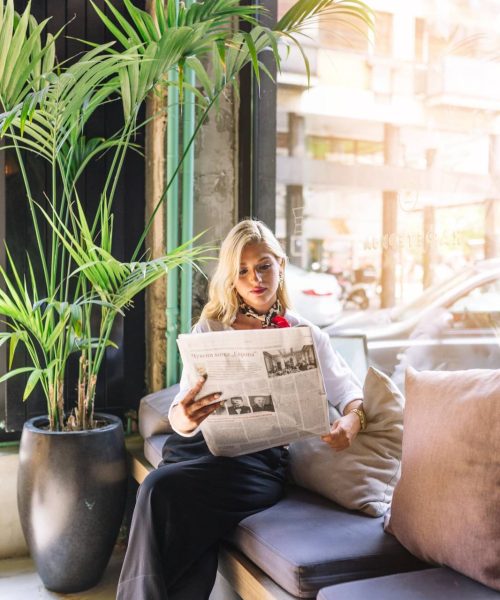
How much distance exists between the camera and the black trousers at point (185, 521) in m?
1.72

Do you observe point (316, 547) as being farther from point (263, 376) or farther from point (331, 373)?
point (331, 373)

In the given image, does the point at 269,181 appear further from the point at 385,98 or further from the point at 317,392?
the point at 317,392

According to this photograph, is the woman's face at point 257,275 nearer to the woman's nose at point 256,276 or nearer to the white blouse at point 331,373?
the woman's nose at point 256,276

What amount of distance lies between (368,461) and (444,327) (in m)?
0.49

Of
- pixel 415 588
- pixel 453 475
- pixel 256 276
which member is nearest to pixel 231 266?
pixel 256 276

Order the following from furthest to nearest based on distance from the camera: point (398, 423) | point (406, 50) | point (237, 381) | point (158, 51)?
1. point (406, 50)
2. point (158, 51)
3. point (398, 423)
4. point (237, 381)

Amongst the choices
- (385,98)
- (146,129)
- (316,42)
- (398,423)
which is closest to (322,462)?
(398,423)

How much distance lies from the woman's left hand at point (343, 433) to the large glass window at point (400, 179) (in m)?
0.37

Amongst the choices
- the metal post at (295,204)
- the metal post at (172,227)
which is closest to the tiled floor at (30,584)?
the metal post at (172,227)

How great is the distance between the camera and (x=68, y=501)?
233 cm

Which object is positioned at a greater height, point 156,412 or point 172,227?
point 172,227

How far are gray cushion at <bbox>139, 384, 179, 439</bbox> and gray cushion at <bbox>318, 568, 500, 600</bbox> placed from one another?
125 centimetres

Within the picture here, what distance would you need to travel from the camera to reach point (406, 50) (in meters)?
2.24

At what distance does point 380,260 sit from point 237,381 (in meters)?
0.88
